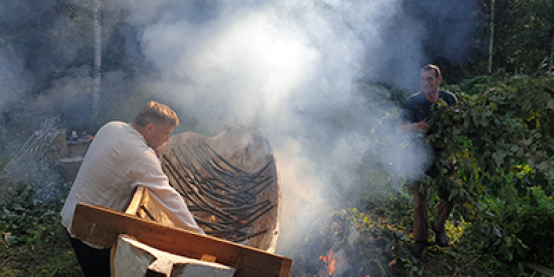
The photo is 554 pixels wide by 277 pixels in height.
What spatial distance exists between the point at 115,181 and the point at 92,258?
0.54 meters

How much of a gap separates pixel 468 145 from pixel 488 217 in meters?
0.69

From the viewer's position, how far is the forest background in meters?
2.95

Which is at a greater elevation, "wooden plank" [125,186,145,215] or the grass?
"wooden plank" [125,186,145,215]

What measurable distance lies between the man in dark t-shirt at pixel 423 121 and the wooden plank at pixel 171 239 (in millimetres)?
2377

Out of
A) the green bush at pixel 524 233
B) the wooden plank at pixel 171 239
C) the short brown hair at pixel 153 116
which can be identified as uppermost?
the short brown hair at pixel 153 116

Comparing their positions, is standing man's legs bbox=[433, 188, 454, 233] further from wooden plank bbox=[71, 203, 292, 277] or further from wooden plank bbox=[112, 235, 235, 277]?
wooden plank bbox=[112, 235, 235, 277]

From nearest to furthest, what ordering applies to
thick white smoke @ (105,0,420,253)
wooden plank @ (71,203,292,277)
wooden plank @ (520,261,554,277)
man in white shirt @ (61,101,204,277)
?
wooden plank @ (71,203,292,277) < man in white shirt @ (61,101,204,277) < wooden plank @ (520,261,554,277) < thick white smoke @ (105,0,420,253)

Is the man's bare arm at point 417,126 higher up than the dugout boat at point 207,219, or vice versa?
the man's bare arm at point 417,126

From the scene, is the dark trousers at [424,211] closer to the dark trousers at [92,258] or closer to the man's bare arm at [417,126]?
the man's bare arm at [417,126]

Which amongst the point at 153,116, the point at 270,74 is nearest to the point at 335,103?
the point at 270,74

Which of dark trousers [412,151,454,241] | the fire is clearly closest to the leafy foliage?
dark trousers [412,151,454,241]

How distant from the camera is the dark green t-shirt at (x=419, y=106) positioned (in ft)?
11.2

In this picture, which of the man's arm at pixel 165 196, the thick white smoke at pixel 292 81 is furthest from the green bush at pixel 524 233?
the man's arm at pixel 165 196

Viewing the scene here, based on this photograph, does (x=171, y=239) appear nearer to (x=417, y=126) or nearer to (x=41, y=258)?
(x=41, y=258)
